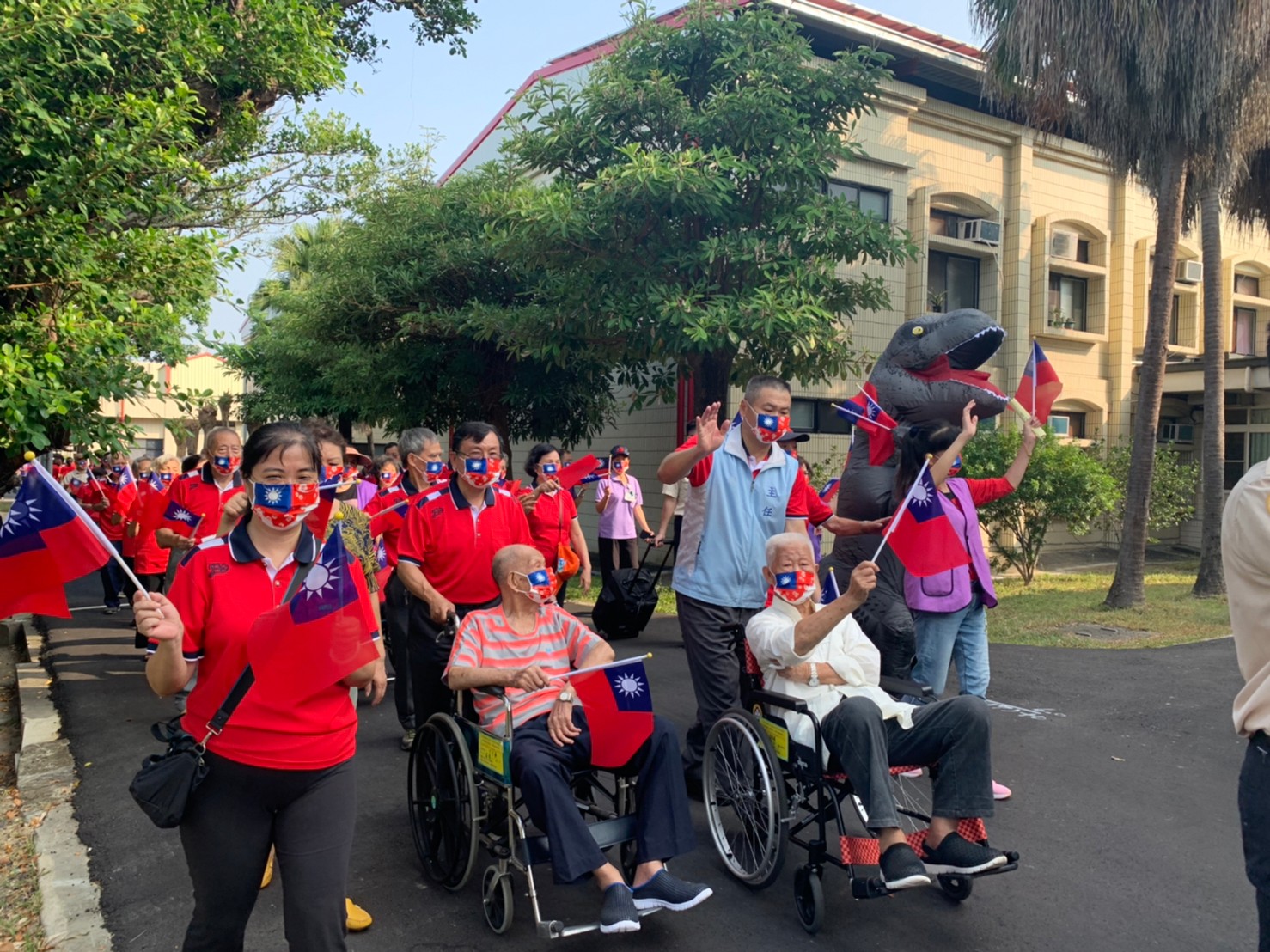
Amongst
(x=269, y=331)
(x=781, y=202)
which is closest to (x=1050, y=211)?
(x=781, y=202)

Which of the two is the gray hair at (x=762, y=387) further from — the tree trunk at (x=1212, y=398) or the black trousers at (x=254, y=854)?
the tree trunk at (x=1212, y=398)

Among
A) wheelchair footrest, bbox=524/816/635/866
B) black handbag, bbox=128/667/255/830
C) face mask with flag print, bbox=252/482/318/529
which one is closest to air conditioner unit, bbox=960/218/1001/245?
wheelchair footrest, bbox=524/816/635/866

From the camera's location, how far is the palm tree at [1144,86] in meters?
10.3

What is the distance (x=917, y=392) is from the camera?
588cm

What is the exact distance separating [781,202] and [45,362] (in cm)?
781

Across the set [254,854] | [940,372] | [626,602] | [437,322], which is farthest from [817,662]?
[437,322]

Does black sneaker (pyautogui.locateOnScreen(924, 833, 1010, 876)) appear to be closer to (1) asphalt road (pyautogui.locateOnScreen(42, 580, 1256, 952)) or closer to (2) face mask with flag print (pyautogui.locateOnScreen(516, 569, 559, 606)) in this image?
(1) asphalt road (pyautogui.locateOnScreen(42, 580, 1256, 952))

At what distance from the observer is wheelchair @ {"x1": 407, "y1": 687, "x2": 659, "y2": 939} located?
358cm

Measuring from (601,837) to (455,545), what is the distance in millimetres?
1807

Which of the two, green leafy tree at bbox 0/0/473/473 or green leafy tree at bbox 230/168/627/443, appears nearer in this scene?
green leafy tree at bbox 0/0/473/473

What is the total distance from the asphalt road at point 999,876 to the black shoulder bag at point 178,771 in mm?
1216

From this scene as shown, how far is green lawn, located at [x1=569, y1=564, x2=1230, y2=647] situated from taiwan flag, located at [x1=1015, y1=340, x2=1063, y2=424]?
3747 millimetres

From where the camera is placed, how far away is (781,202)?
1100 cm

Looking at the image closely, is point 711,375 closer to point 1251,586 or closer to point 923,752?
point 923,752
